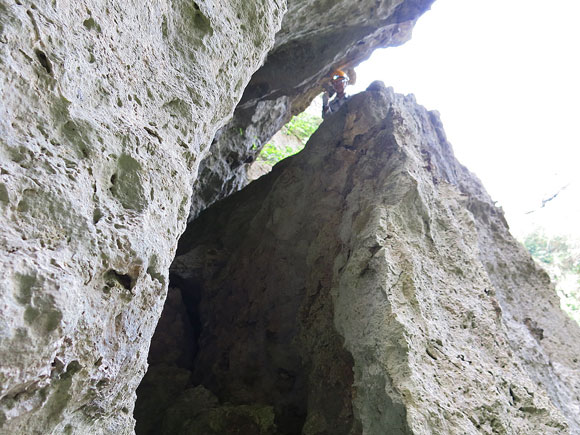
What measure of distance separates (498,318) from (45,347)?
3.27m

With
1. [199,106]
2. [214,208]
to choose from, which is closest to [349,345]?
[199,106]

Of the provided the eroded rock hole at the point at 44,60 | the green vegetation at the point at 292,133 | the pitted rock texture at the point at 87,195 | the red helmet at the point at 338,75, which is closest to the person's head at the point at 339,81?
the red helmet at the point at 338,75

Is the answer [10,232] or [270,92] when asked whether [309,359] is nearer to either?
[10,232]

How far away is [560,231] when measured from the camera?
10.3 m

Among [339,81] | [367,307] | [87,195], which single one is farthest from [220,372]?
[339,81]

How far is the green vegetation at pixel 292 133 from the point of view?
9.57 metres

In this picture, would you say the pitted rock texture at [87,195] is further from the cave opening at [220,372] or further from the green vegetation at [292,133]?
the green vegetation at [292,133]

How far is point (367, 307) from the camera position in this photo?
3023 millimetres

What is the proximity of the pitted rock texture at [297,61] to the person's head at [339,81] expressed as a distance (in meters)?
0.14

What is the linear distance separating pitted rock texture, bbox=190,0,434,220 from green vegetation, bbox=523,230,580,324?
607 cm

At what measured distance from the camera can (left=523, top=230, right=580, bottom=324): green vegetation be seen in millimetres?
9039

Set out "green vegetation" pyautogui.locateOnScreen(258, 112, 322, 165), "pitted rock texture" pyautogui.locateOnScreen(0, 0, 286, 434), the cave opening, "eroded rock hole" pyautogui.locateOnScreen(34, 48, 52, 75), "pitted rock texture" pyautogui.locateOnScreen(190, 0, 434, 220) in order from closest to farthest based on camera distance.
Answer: "pitted rock texture" pyautogui.locateOnScreen(0, 0, 286, 434) < "eroded rock hole" pyautogui.locateOnScreen(34, 48, 52, 75) < the cave opening < "pitted rock texture" pyautogui.locateOnScreen(190, 0, 434, 220) < "green vegetation" pyautogui.locateOnScreen(258, 112, 322, 165)

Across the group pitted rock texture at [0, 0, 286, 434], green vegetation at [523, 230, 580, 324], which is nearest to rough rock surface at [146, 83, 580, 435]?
pitted rock texture at [0, 0, 286, 434]

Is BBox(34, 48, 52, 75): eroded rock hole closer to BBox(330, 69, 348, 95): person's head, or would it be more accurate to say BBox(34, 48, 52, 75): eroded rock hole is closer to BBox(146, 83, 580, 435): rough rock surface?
BBox(146, 83, 580, 435): rough rock surface
